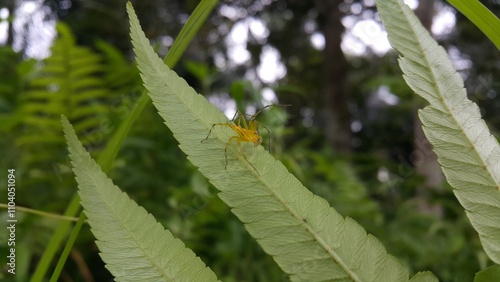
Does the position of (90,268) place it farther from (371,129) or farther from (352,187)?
(371,129)

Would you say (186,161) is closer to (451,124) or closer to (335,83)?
(451,124)

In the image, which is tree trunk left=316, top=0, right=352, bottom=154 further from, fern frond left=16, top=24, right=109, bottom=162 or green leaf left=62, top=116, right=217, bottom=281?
green leaf left=62, top=116, right=217, bottom=281

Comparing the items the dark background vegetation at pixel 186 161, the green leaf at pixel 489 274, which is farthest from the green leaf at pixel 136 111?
the dark background vegetation at pixel 186 161

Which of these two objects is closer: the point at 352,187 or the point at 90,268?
the point at 90,268

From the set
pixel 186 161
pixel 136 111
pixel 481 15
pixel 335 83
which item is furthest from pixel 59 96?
pixel 335 83

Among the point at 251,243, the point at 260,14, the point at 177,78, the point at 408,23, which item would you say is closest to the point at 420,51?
the point at 408,23

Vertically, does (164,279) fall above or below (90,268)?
above

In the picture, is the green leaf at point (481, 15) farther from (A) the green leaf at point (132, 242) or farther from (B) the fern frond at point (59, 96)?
(B) the fern frond at point (59, 96)

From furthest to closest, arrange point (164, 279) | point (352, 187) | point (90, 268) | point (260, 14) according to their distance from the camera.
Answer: point (260, 14) → point (352, 187) → point (90, 268) → point (164, 279)
